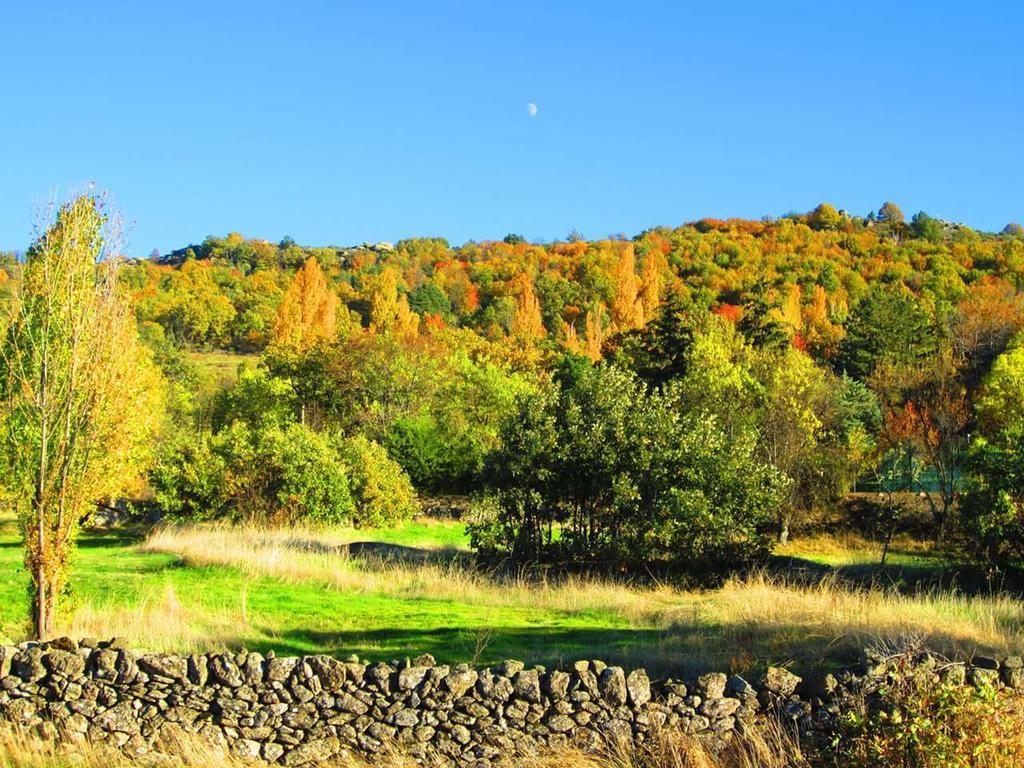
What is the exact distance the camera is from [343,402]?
61.8 metres

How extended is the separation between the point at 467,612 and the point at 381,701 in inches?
304

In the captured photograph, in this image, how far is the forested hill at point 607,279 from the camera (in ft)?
386

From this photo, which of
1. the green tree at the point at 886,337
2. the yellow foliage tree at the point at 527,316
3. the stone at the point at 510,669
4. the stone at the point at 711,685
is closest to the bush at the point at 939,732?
the stone at the point at 711,685

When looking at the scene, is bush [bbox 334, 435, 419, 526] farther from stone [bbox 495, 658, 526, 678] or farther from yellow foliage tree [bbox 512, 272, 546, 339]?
yellow foliage tree [bbox 512, 272, 546, 339]

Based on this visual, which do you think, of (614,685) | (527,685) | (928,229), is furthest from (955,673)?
(928,229)

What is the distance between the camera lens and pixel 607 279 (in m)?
151

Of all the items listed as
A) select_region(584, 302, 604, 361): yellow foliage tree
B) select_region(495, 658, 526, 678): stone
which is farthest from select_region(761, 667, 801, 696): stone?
select_region(584, 302, 604, 361): yellow foliage tree

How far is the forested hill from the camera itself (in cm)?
11756

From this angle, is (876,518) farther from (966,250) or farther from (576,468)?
(966,250)

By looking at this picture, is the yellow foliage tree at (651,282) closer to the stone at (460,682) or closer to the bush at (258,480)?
the bush at (258,480)

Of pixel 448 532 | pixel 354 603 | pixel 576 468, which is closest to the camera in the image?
pixel 354 603

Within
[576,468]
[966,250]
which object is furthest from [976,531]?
[966,250]

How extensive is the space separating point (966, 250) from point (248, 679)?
15560 cm

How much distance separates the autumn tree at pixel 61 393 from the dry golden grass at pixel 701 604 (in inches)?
77.2
